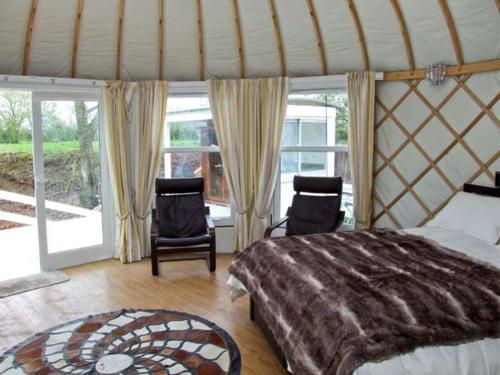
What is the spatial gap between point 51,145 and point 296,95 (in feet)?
9.05

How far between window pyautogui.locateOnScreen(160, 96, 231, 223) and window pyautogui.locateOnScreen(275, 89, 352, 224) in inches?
33.1

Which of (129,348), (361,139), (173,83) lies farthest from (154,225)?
(361,139)

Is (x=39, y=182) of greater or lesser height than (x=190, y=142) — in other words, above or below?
below

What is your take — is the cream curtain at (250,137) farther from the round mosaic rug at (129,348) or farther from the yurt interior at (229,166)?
the round mosaic rug at (129,348)

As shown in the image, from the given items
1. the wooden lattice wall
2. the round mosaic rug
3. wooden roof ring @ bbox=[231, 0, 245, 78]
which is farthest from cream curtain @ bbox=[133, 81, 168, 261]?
the wooden lattice wall

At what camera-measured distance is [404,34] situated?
4016 millimetres

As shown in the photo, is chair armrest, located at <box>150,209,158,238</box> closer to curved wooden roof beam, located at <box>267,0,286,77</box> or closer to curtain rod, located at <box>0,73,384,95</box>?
curtain rod, located at <box>0,73,384,95</box>

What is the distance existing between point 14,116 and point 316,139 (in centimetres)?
418

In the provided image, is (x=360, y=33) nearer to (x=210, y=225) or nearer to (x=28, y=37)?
(x=210, y=225)

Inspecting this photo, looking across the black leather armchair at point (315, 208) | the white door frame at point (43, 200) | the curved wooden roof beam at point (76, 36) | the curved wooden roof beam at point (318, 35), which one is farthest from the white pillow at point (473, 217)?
the curved wooden roof beam at point (76, 36)

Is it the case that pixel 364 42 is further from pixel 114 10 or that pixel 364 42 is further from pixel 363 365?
pixel 363 365

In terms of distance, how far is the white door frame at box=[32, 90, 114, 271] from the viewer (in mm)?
4293

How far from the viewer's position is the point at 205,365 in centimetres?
267

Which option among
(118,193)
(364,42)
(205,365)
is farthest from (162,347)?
(364,42)
